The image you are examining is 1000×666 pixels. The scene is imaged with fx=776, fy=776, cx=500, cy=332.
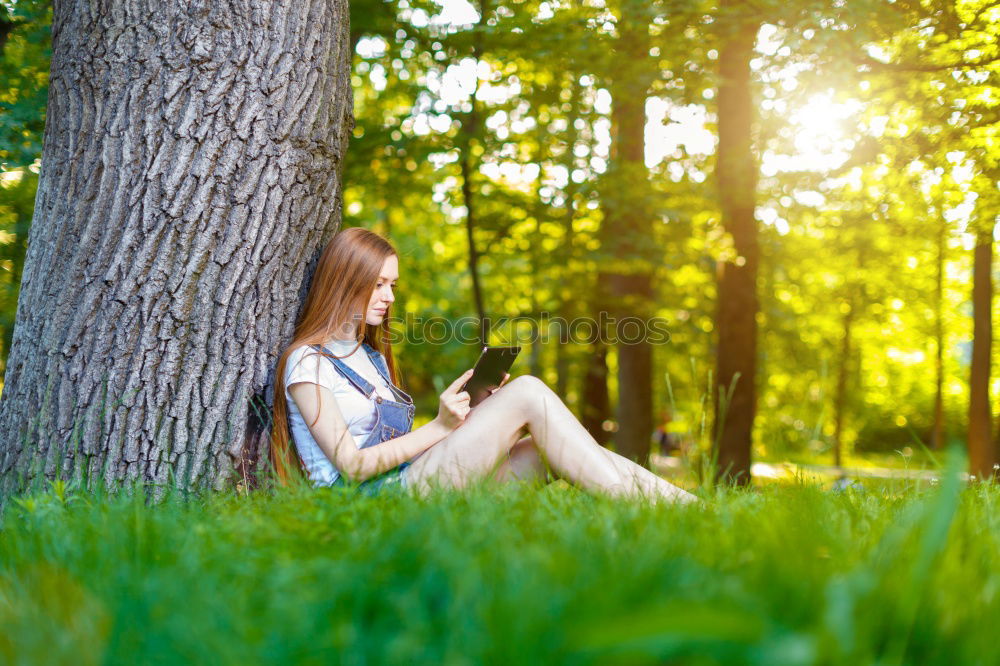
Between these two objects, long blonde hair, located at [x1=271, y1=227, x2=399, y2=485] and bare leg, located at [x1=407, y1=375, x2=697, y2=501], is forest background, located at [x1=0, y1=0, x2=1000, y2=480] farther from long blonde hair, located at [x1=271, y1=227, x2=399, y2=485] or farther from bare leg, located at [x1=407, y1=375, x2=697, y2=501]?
long blonde hair, located at [x1=271, y1=227, x2=399, y2=485]

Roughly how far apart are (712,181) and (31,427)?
25.0 feet

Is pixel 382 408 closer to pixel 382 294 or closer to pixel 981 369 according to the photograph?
pixel 382 294

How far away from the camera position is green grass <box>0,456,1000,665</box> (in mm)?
1237

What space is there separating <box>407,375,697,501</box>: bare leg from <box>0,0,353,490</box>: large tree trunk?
2.84 ft

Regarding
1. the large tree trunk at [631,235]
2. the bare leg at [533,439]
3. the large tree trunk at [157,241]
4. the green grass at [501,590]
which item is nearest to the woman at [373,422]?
the bare leg at [533,439]

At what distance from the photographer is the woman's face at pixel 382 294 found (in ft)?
12.3

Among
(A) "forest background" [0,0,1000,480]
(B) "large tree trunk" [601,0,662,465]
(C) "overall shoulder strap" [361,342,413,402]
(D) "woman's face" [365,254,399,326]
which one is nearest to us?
(D) "woman's face" [365,254,399,326]

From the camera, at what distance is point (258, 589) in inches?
64.6

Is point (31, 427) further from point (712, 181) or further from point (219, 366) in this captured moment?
point (712, 181)

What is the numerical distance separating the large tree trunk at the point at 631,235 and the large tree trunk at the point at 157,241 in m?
2.52

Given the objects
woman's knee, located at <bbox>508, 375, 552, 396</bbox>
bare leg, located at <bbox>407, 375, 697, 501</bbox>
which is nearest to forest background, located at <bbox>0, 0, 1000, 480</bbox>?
bare leg, located at <bbox>407, 375, 697, 501</bbox>

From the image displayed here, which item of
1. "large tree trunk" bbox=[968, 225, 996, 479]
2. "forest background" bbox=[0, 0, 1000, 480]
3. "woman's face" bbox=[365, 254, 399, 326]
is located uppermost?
"forest background" bbox=[0, 0, 1000, 480]

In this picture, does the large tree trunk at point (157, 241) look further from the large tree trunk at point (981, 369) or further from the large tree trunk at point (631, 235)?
the large tree trunk at point (981, 369)

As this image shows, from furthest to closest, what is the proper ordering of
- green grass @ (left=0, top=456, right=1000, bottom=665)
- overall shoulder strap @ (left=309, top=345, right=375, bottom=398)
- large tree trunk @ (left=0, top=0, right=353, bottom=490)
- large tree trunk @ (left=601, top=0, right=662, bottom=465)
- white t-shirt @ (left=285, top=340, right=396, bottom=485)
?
large tree trunk @ (left=601, top=0, right=662, bottom=465)
overall shoulder strap @ (left=309, top=345, right=375, bottom=398)
white t-shirt @ (left=285, top=340, right=396, bottom=485)
large tree trunk @ (left=0, top=0, right=353, bottom=490)
green grass @ (left=0, top=456, right=1000, bottom=665)
